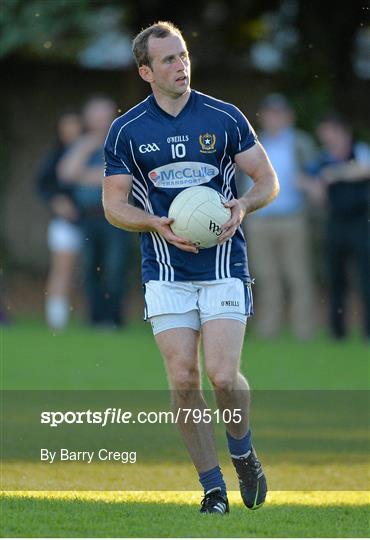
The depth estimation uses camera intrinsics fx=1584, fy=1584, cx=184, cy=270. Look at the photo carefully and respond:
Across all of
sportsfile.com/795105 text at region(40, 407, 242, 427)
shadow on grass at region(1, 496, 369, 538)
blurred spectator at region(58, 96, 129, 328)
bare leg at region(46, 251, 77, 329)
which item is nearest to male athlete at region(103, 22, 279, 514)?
shadow on grass at region(1, 496, 369, 538)

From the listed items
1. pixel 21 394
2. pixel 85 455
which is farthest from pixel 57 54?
pixel 85 455

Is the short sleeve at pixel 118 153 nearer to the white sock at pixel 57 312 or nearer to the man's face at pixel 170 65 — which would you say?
the man's face at pixel 170 65

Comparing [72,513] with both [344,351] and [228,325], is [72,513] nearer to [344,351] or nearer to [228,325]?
[228,325]

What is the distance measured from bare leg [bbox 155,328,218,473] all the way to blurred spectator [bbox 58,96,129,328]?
10.9 m

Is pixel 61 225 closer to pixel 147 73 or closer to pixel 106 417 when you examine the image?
pixel 106 417

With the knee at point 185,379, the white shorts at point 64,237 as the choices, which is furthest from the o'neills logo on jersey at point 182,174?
the white shorts at point 64,237

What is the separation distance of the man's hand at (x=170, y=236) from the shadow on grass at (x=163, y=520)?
125 cm

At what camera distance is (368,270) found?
17.7 metres

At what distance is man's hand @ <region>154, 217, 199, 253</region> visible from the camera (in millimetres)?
7426

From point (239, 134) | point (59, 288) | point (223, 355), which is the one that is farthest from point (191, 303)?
point (59, 288)

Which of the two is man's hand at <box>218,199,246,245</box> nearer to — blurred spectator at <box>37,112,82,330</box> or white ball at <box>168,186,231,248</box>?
white ball at <box>168,186,231,248</box>

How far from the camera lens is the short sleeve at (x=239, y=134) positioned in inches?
302

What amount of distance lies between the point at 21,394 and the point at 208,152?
18.1ft

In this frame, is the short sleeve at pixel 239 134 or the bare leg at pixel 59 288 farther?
the bare leg at pixel 59 288
